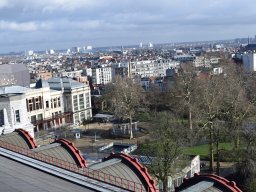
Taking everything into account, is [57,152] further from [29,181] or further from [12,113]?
[12,113]

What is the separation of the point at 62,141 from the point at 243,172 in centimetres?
1445

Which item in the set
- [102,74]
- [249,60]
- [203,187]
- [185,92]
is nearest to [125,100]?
[185,92]

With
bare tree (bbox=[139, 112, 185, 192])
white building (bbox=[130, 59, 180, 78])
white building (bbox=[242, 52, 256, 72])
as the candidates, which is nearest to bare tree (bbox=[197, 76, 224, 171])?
bare tree (bbox=[139, 112, 185, 192])

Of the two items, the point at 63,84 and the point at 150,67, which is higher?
the point at 63,84

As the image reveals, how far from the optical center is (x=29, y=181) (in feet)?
65.4

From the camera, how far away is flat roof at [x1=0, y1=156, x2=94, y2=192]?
61.7 ft

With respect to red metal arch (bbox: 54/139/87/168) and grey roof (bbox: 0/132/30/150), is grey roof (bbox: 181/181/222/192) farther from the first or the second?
grey roof (bbox: 0/132/30/150)

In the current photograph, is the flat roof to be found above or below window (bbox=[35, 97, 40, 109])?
above

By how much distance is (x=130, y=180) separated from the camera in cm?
2256

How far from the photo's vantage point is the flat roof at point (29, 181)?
18.8 m

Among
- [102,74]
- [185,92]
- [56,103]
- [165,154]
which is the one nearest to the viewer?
[165,154]

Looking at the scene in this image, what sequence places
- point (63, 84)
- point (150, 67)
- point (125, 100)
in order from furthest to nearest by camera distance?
point (150, 67) → point (63, 84) → point (125, 100)

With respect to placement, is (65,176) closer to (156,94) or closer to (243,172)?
(243,172)

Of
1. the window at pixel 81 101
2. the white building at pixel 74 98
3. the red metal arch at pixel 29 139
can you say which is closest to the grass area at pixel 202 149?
the red metal arch at pixel 29 139
